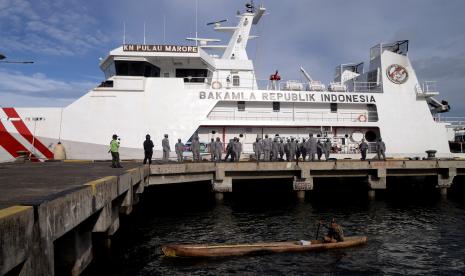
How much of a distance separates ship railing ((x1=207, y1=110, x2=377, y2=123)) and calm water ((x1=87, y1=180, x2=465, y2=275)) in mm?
4763

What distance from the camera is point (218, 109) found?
2292cm

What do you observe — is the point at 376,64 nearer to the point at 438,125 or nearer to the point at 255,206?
the point at 438,125

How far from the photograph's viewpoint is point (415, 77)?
25.2 m

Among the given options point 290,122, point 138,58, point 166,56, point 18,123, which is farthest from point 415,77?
point 18,123

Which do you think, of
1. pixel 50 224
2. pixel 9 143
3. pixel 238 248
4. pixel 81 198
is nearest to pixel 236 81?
pixel 9 143

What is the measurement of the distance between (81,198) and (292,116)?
1853 cm

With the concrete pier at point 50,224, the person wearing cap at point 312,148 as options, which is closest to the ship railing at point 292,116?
the person wearing cap at point 312,148

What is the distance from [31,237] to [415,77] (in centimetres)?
2615

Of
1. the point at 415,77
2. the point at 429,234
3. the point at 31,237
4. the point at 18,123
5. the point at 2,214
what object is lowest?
the point at 429,234

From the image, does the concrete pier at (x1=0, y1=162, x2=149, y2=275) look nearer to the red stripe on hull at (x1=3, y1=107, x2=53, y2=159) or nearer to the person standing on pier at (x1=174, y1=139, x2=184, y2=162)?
the person standing on pier at (x1=174, y1=139, x2=184, y2=162)

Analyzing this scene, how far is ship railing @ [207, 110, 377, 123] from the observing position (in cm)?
2295

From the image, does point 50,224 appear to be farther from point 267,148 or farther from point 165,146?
point 267,148

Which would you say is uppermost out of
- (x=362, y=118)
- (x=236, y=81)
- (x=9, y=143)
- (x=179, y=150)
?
(x=236, y=81)

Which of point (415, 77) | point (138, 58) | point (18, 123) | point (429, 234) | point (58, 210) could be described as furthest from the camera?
point (415, 77)
